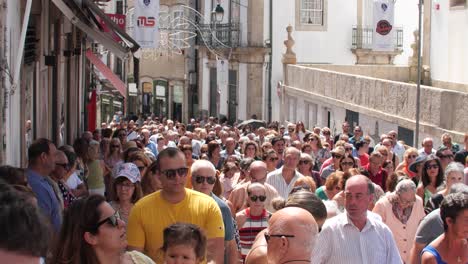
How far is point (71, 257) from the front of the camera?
4.98m

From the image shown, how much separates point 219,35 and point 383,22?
50.6ft

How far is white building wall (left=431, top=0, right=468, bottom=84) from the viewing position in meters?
30.1

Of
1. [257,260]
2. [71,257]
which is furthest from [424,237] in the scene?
[71,257]

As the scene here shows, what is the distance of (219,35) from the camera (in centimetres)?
4547

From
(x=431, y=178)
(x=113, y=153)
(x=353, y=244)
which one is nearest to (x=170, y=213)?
(x=353, y=244)

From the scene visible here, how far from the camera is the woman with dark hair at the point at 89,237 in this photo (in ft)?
16.4

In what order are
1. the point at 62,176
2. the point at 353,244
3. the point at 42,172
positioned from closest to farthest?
the point at 353,244, the point at 42,172, the point at 62,176

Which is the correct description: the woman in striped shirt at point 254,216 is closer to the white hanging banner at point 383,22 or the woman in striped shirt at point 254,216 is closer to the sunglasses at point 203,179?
the sunglasses at point 203,179

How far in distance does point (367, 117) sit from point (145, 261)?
2130 cm

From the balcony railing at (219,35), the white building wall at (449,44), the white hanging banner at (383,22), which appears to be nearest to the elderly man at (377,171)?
the white building wall at (449,44)

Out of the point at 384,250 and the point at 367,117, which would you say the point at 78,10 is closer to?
the point at 384,250

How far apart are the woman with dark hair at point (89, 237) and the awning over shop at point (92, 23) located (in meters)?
6.32

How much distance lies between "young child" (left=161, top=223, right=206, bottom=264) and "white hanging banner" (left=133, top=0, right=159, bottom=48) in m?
24.2

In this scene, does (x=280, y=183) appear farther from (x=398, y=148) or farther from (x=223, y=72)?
(x=223, y=72)
